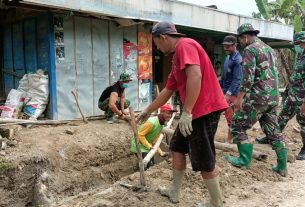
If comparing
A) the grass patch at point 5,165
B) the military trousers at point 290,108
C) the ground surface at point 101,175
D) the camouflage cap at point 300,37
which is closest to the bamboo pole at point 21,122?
the ground surface at point 101,175

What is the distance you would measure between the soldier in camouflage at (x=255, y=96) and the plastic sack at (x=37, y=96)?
4.33 m

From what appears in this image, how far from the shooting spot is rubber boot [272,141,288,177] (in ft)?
14.0

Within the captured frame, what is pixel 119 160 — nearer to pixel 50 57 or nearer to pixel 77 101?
pixel 77 101

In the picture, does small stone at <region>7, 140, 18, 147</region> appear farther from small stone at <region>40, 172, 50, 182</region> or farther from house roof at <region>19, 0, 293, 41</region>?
house roof at <region>19, 0, 293, 41</region>

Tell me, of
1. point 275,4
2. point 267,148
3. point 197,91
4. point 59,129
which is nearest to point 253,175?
point 267,148

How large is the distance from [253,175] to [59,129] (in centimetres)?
378

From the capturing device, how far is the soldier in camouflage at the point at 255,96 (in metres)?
4.10

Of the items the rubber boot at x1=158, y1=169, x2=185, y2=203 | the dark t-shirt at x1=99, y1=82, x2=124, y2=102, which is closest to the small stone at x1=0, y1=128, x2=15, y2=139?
the dark t-shirt at x1=99, y1=82, x2=124, y2=102

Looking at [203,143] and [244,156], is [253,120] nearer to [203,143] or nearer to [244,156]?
[244,156]

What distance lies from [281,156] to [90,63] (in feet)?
15.9

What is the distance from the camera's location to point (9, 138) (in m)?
5.47

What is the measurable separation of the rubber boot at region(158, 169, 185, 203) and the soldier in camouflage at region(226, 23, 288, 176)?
1.31m

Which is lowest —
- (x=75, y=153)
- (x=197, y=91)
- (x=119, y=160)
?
(x=119, y=160)

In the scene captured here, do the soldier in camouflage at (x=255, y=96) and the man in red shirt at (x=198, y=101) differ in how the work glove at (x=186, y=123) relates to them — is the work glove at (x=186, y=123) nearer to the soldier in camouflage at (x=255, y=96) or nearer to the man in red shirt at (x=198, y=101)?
the man in red shirt at (x=198, y=101)
